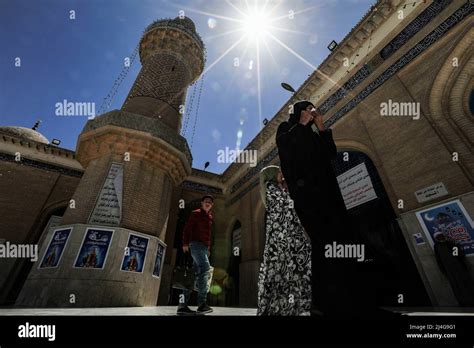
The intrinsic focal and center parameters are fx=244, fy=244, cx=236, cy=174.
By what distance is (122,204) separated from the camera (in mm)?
6656

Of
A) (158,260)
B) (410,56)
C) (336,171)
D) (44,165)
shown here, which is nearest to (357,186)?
(336,171)

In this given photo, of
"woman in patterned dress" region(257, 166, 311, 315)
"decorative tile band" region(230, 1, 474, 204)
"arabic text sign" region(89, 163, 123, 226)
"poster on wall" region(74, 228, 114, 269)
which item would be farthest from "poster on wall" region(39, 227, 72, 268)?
"decorative tile band" region(230, 1, 474, 204)

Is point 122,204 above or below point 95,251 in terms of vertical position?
above

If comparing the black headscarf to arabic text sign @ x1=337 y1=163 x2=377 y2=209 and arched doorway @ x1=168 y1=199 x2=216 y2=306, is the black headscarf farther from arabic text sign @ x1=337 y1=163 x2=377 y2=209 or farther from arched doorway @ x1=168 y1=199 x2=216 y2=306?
arched doorway @ x1=168 y1=199 x2=216 y2=306

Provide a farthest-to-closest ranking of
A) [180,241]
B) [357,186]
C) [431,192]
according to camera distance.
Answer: [180,241] < [357,186] < [431,192]

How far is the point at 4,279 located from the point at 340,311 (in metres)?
11.7

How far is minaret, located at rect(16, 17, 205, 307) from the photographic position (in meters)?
5.44

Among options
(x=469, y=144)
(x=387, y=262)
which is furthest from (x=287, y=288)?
(x=387, y=262)

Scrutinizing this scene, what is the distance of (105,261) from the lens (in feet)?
18.9

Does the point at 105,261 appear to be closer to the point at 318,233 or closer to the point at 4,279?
the point at 318,233

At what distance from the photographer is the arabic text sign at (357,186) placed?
6.44 meters

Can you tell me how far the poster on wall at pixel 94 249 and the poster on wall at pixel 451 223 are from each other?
22.9 feet

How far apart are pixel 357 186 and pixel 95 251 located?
6.97 m

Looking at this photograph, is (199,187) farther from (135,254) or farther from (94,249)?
(94,249)
